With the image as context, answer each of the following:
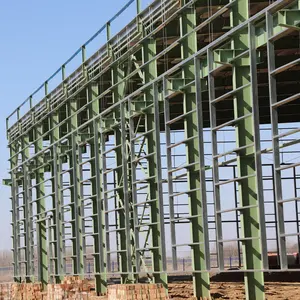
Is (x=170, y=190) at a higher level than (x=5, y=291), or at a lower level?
higher

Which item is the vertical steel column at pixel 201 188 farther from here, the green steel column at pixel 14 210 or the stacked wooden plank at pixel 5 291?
the green steel column at pixel 14 210

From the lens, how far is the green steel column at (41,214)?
4897cm

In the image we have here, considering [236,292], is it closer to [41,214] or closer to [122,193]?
[122,193]

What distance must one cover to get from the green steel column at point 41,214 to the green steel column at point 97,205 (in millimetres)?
9650

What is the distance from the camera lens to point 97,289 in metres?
38.5

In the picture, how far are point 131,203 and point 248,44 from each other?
37.2 ft

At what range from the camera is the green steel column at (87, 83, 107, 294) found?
36.9m

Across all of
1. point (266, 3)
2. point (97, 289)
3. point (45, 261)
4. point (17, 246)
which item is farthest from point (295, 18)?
point (17, 246)

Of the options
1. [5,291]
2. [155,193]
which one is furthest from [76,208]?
[155,193]

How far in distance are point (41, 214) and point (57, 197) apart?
4591mm

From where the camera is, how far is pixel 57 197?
146 feet

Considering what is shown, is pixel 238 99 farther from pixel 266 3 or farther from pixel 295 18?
pixel 266 3

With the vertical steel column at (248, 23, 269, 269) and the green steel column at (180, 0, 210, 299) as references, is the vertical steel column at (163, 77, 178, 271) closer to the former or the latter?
the green steel column at (180, 0, 210, 299)

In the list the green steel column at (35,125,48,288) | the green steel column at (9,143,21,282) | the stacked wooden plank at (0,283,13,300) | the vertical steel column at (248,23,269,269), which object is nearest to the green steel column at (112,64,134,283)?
the vertical steel column at (248,23,269,269)
